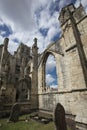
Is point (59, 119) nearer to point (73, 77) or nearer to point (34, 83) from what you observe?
point (73, 77)

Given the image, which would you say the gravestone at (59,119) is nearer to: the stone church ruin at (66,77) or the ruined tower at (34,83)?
the stone church ruin at (66,77)

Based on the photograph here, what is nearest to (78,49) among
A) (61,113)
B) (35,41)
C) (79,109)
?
(79,109)

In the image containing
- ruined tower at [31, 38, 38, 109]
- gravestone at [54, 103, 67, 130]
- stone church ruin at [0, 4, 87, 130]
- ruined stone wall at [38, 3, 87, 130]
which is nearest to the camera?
gravestone at [54, 103, 67, 130]

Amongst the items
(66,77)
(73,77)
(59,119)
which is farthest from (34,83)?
(59,119)

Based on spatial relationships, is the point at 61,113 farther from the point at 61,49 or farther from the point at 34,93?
the point at 34,93

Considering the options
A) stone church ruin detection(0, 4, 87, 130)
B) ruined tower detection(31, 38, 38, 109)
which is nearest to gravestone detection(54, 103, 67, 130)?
stone church ruin detection(0, 4, 87, 130)

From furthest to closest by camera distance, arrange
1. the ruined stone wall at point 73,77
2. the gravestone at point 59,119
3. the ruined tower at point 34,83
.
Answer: the ruined tower at point 34,83 → the ruined stone wall at point 73,77 → the gravestone at point 59,119

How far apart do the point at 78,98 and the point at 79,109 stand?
0.51 m

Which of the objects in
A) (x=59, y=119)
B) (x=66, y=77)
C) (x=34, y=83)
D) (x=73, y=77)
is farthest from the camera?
(x=34, y=83)

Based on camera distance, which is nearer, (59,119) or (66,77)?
(59,119)

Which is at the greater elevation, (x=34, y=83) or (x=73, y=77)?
(x=34, y=83)

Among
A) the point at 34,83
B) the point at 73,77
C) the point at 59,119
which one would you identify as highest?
the point at 34,83

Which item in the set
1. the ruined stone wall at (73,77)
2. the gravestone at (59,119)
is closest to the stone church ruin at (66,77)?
the ruined stone wall at (73,77)

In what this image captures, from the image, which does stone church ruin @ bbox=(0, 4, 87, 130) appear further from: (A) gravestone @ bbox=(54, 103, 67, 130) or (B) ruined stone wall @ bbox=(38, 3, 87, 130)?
(A) gravestone @ bbox=(54, 103, 67, 130)
